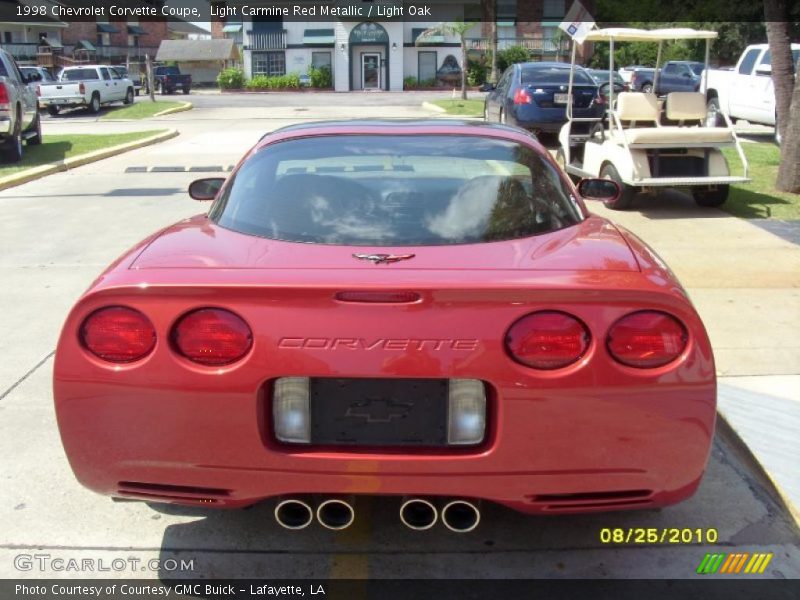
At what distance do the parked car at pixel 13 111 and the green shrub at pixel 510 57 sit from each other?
132 feet

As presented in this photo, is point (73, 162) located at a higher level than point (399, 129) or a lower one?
lower

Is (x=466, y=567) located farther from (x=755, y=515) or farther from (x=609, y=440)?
(x=755, y=515)

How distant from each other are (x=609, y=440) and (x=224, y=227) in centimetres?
169

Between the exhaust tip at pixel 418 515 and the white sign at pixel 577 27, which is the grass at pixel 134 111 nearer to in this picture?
the white sign at pixel 577 27

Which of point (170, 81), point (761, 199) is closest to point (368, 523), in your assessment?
point (761, 199)

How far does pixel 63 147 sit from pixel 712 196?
42.0 feet

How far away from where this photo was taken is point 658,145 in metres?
9.37

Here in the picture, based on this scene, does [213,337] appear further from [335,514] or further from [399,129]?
[399,129]

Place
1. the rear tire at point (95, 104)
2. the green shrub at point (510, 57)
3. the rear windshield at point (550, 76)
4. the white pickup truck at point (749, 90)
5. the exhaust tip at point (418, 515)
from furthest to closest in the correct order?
the green shrub at point (510, 57)
the rear tire at point (95, 104)
the white pickup truck at point (749, 90)
the rear windshield at point (550, 76)
the exhaust tip at point (418, 515)

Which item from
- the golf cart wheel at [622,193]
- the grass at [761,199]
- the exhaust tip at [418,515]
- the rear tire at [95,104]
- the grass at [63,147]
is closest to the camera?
the exhaust tip at [418,515]

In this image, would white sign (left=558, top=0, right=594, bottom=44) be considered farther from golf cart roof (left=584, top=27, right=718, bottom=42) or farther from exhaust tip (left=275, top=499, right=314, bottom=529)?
exhaust tip (left=275, top=499, right=314, bottom=529)

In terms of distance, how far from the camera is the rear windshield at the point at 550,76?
52.1 feet

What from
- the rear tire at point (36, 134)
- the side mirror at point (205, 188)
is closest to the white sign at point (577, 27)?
the side mirror at point (205, 188)

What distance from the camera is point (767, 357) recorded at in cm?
525
